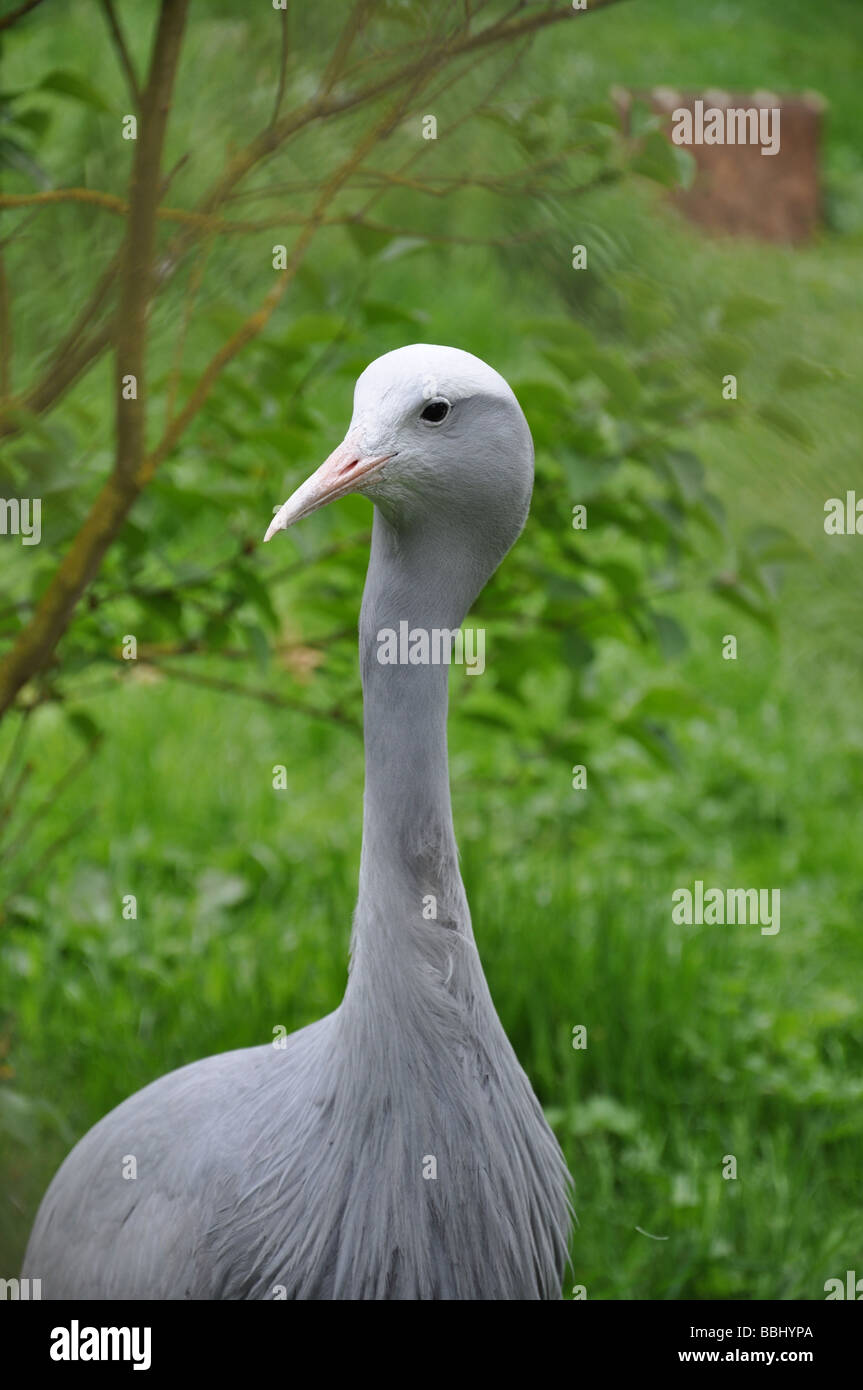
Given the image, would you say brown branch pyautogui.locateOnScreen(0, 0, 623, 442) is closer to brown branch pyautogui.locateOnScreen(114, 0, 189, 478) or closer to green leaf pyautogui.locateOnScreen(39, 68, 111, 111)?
brown branch pyautogui.locateOnScreen(114, 0, 189, 478)

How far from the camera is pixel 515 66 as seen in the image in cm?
184

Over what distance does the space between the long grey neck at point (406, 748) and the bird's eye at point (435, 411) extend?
0.41 feet

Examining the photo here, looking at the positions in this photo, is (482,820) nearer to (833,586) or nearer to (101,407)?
(833,586)

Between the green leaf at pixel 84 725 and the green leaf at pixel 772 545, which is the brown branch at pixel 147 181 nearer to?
the green leaf at pixel 84 725

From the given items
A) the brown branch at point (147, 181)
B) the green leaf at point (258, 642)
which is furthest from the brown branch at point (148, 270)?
the green leaf at point (258, 642)

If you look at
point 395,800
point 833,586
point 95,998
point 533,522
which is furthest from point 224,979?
point 833,586

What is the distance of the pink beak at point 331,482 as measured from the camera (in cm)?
150

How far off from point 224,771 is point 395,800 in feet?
8.73

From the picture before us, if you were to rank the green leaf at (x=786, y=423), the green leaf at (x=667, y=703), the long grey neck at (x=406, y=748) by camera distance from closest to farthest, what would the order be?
1. the long grey neck at (x=406, y=748)
2. the green leaf at (x=786, y=423)
3. the green leaf at (x=667, y=703)

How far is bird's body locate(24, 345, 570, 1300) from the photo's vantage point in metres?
1.65

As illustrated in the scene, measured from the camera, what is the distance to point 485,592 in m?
2.81

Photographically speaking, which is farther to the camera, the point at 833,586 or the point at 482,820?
the point at 833,586

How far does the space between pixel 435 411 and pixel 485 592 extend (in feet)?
3.96

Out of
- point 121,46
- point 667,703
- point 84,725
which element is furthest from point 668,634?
point 121,46
